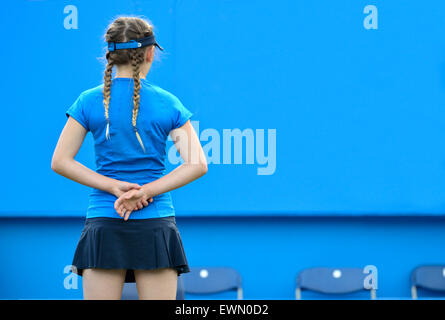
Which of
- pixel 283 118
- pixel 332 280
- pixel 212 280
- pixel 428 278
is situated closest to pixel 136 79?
pixel 283 118

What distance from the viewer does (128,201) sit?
1.61 meters

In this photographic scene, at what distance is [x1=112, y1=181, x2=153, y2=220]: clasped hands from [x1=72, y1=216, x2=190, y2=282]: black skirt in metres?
0.04

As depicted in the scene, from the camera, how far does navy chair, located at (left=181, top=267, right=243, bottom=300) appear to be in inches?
143

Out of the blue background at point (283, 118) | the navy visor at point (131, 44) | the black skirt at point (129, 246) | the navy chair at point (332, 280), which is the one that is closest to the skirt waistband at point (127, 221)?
the black skirt at point (129, 246)

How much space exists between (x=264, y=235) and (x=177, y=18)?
1470 millimetres

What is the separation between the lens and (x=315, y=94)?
12.1ft

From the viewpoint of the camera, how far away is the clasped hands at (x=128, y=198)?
1606 millimetres

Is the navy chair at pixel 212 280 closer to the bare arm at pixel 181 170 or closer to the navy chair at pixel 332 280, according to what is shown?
the navy chair at pixel 332 280

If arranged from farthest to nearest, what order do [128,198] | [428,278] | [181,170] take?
[428,278] < [181,170] < [128,198]

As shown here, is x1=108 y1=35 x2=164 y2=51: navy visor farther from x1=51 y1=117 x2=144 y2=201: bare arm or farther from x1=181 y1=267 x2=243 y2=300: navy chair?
x1=181 y1=267 x2=243 y2=300: navy chair

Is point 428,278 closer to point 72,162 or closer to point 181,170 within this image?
point 181,170

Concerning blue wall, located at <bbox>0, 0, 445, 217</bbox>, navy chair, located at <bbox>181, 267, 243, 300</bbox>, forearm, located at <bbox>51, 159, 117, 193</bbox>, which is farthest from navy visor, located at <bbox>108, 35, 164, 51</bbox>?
navy chair, located at <bbox>181, 267, 243, 300</bbox>

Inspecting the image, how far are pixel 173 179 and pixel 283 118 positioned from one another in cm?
208
